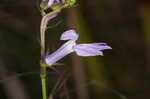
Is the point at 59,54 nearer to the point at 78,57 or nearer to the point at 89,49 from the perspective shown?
the point at 89,49

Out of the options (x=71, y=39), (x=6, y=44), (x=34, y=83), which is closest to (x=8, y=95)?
(x=34, y=83)

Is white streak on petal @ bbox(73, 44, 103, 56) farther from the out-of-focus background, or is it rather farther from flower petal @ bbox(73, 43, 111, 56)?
the out-of-focus background

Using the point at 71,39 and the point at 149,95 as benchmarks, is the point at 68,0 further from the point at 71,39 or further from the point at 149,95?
the point at 149,95

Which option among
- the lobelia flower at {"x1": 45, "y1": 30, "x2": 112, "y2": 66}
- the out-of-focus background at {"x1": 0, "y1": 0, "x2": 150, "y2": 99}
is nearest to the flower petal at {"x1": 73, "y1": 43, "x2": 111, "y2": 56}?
the lobelia flower at {"x1": 45, "y1": 30, "x2": 112, "y2": 66}

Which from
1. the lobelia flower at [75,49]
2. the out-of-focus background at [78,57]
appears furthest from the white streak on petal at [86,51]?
the out-of-focus background at [78,57]

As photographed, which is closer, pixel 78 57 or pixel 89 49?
pixel 89 49

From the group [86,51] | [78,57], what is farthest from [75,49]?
[78,57]
